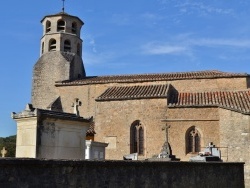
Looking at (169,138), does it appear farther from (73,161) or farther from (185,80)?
(73,161)

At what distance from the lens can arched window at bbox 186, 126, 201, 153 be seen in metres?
21.1

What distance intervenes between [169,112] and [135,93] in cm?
286

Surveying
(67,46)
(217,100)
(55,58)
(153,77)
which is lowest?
(217,100)

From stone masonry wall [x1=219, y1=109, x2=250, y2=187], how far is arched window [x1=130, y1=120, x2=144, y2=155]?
16.0 ft

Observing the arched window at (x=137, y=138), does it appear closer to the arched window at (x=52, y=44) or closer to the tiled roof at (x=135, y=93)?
the tiled roof at (x=135, y=93)

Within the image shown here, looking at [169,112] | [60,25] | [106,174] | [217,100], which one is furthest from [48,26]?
[106,174]

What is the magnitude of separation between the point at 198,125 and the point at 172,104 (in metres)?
2.07

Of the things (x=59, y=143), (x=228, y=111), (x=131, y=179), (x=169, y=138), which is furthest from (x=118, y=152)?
(x=131, y=179)

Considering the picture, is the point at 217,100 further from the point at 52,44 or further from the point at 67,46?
the point at 52,44

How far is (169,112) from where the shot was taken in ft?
71.3

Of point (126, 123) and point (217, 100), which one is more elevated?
point (217, 100)

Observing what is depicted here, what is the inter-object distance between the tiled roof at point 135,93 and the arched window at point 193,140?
8.94 feet

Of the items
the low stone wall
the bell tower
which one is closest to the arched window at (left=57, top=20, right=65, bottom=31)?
the bell tower

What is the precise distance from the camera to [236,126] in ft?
64.7
